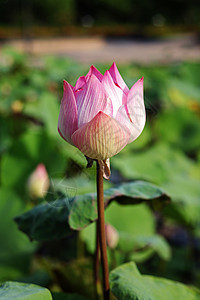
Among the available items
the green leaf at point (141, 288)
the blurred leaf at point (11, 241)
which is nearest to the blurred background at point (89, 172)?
the blurred leaf at point (11, 241)

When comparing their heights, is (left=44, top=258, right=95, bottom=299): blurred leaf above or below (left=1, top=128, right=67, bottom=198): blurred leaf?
below

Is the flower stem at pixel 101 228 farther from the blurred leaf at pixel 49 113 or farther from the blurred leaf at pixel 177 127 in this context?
the blurred leaf at pixel 177 127

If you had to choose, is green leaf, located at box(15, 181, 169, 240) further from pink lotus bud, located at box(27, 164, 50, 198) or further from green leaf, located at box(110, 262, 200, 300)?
pink lotus bud, located at box(27, 164, 50, 198)

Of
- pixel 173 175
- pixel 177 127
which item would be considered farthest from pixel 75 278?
pixel 177 127

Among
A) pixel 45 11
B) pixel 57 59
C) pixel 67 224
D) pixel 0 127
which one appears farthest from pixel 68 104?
pixel 45 11

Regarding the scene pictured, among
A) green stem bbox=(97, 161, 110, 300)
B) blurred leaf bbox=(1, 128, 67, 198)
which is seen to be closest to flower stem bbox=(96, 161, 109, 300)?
green stem bbox=(97, 161, 110, 300)

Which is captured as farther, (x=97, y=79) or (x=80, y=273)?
(x=80, y=273)

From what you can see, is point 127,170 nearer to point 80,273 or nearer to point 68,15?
point 80,273

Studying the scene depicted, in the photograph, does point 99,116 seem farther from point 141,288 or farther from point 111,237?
point 111,237
